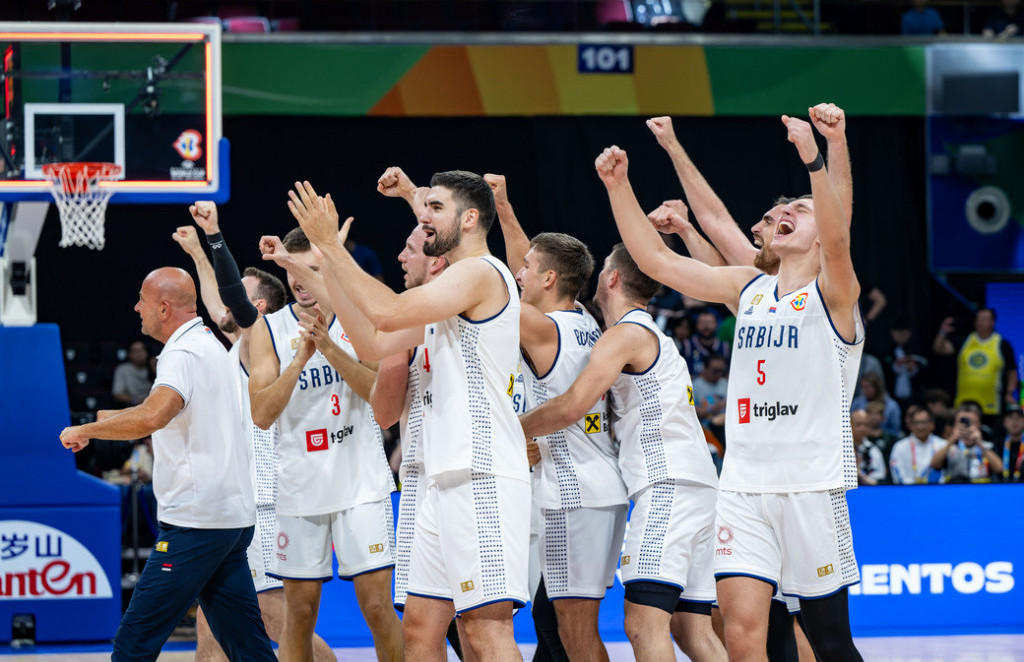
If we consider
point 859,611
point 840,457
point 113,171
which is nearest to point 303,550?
point 840,457

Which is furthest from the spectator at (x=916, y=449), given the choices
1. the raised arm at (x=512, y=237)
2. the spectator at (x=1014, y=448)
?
the raised arm at (x=512, y=237)

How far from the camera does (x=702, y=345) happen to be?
50.8 feet

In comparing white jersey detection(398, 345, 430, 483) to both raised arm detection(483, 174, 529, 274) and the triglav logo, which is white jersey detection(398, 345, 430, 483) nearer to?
raised arm detection(483, 174, 529, 274)

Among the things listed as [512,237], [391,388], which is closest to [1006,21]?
[512,237]

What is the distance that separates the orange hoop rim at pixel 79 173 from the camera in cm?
993

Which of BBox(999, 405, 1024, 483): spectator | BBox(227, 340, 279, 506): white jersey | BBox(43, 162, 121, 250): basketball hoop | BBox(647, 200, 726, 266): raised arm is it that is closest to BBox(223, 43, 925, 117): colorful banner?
BBox(999, 405, 1024, 483): spectator

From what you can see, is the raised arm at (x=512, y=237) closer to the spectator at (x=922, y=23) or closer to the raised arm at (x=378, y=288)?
the raised arm at (x=378, y=288)

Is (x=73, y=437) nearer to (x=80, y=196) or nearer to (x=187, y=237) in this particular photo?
(x=187, y=237)

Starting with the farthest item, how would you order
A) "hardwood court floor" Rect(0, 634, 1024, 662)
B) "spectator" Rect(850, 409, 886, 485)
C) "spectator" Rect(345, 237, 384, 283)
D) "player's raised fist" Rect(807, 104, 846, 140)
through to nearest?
"spectator" Rect(345, 237, 384, 283)
"spectator" Rect(850, 409, 886, 485)
"hardwood court floor" Rect(0, 634, 1024, 662)
"player's raised fist" Rect(807, 104, 846, 140)

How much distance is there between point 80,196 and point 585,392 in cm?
554

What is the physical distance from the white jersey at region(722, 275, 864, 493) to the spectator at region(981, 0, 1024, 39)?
13375 millimetres

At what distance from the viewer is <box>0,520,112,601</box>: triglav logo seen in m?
9.86

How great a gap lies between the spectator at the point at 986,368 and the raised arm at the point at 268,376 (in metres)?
11.1

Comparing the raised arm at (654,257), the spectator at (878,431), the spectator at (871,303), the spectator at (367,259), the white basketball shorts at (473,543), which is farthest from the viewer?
the spectator at (871,303)
